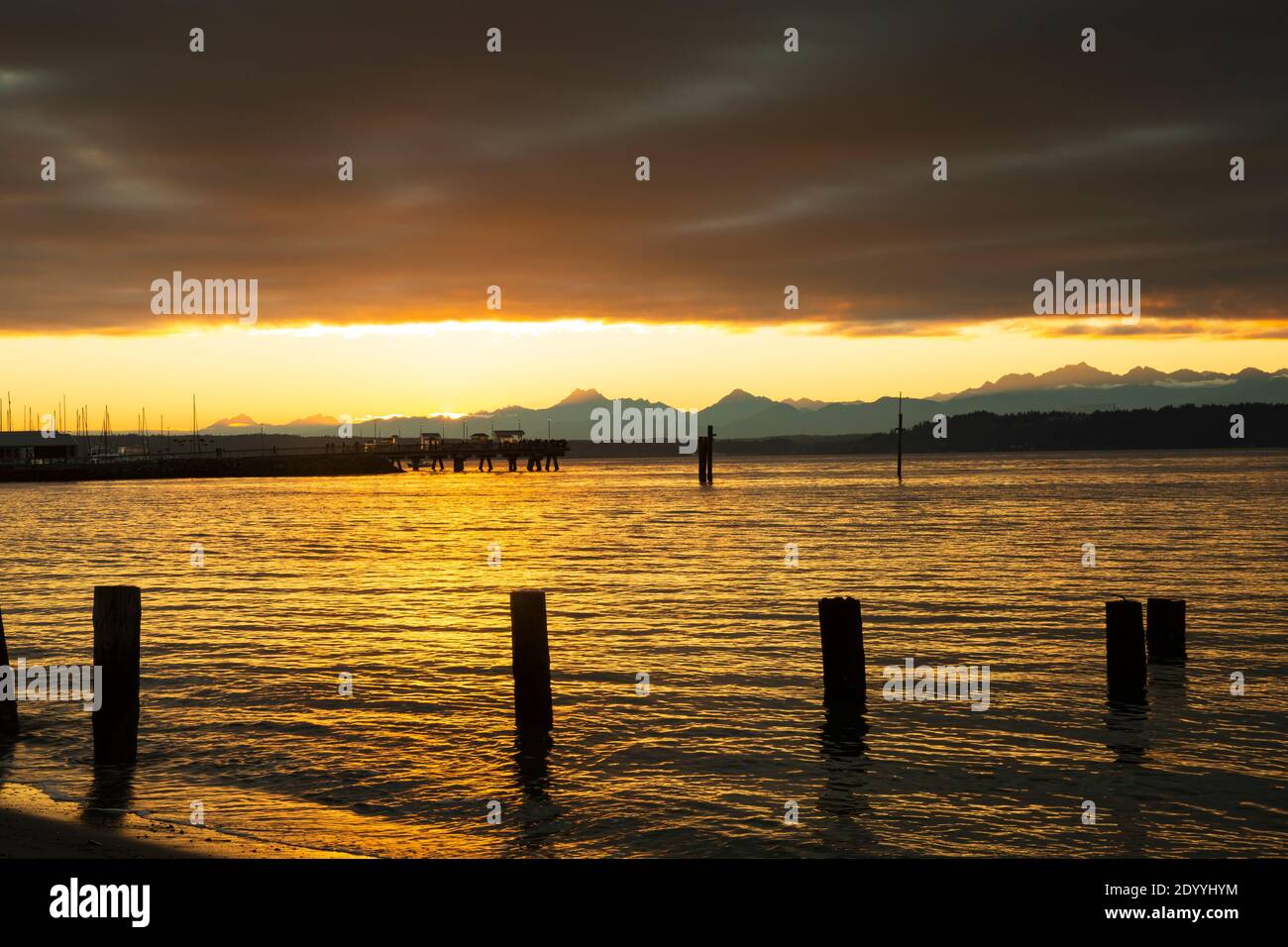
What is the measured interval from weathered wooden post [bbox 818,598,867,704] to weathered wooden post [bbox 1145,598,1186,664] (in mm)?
6564

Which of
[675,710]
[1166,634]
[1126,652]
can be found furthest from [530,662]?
[1166,634]

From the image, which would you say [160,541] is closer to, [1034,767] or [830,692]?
[830,692]

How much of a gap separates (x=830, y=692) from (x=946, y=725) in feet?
5.80

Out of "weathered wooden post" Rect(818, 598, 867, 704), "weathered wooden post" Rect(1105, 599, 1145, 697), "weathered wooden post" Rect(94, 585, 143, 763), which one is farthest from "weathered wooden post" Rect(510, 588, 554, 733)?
"weathered wooden post" Rect(1105, 599, 1145, 697)

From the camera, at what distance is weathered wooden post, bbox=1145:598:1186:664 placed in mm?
20156

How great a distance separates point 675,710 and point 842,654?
8.61 feet

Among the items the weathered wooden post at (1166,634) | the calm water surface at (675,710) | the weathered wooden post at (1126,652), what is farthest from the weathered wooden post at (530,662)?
the weathered wooden post at (1166,634)

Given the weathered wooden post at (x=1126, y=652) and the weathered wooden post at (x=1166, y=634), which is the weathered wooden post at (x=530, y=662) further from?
the weathered wooden post at (x=1166, y=634)

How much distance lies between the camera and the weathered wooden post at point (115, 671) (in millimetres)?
13648

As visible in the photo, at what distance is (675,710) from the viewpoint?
1702cm

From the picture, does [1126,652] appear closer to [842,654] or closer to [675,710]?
[842,654]

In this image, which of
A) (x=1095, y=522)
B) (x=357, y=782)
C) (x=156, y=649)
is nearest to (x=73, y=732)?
(x=357, y=782)

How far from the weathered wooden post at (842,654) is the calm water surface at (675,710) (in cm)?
70

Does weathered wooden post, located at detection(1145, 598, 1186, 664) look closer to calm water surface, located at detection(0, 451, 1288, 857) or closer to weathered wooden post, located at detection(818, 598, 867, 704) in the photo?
calm water surface, located at detection(0, 451, 1288, 857)
